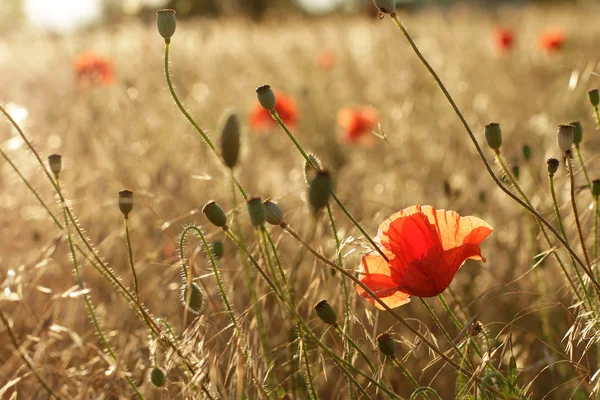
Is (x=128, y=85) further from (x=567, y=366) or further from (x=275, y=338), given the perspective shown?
(x=567, y=366)

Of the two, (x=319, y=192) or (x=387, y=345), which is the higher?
(x=319, y=192)

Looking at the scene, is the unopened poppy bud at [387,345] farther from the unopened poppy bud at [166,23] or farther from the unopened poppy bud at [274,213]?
the unopened poppy bud at [166,23]

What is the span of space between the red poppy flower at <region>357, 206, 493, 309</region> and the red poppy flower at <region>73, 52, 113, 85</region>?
2645 mm

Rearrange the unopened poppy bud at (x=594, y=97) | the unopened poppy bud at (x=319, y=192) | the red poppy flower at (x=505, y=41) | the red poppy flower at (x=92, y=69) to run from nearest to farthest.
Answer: the unopened poppy bud at (x=319, y=192) < the unopened poppy bud at (x=594, y=97) < the red poppy flower at (x=92, y=69) < the red poppy flower at (x=505, y=41)

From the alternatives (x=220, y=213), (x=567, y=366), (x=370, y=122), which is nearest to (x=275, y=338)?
(x=567, y=366)

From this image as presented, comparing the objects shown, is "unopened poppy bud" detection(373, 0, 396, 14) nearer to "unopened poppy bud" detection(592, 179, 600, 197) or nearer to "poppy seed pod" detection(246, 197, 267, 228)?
"poppy seed pod" detection(246, 197, 267, 228)

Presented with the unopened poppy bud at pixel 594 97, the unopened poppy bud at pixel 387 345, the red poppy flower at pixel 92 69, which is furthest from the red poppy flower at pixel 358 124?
the unopened poppy bud at pixel 387 345

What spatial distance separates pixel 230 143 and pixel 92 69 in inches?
110

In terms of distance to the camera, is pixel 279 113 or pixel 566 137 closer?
pixel 566 137

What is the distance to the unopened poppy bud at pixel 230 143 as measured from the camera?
828 millimetres

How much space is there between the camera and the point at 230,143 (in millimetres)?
832

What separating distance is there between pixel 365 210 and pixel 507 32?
2538 mm

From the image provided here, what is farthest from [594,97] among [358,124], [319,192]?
[358,124]

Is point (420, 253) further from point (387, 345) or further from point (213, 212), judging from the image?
point (213, 212)
